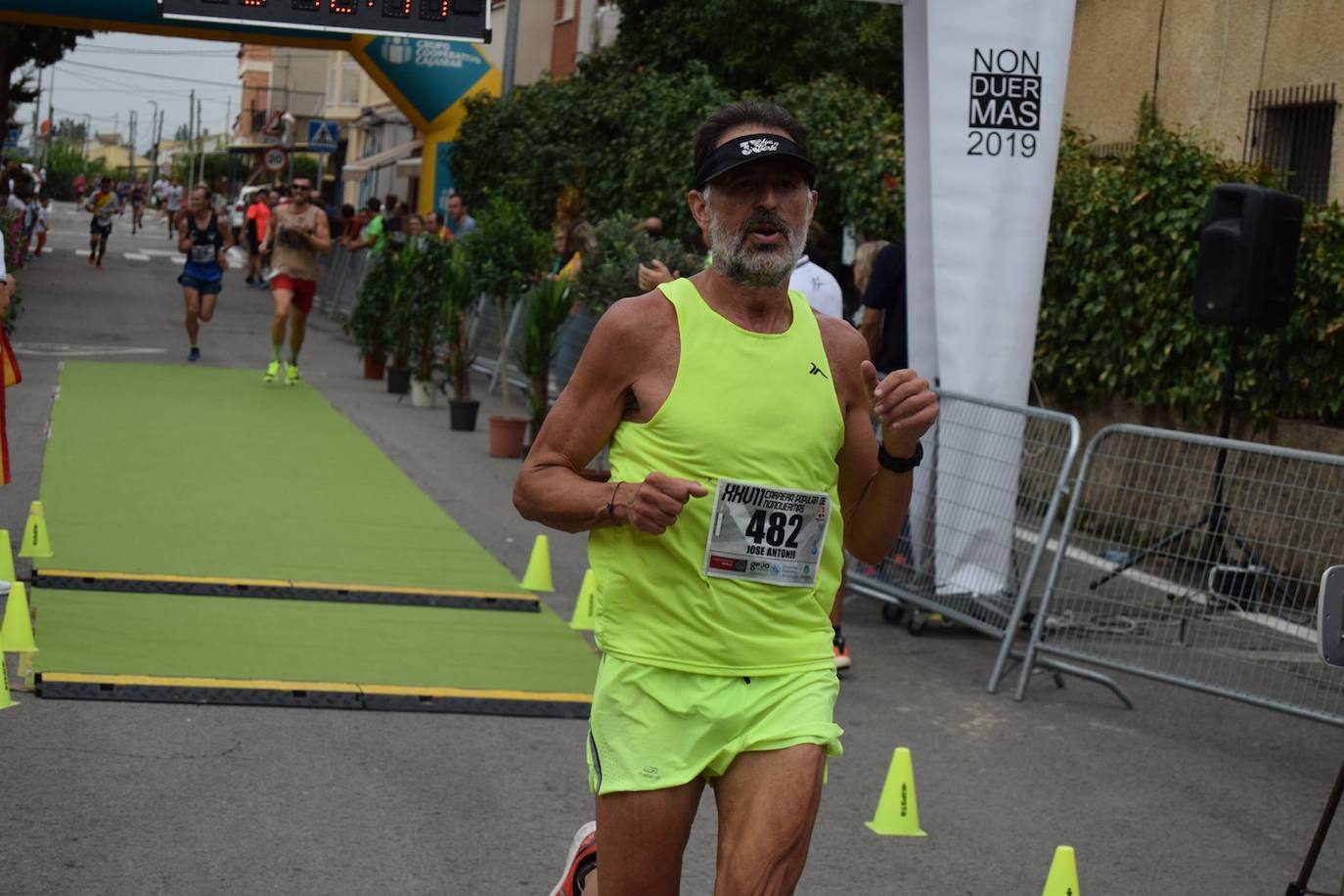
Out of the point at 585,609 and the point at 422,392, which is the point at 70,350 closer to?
the point at 422,392

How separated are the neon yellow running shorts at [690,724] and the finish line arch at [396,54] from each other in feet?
70.1

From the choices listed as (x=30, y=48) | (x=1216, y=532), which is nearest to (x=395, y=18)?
(x=1216, y=532)

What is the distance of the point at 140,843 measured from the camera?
A: 5602 mm

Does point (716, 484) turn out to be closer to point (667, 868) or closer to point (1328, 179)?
point (667, 868)

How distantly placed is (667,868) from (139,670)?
4.35 meters

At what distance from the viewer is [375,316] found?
812 inches

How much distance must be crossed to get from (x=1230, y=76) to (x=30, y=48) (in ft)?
85.8

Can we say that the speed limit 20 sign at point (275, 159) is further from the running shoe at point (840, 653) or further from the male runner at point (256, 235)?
the running shoe at point (840, 653)

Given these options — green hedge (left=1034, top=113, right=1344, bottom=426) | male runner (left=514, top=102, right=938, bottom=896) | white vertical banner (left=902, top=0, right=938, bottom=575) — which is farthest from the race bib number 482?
green hedge (left=1034, top=113, right=1344, bottom=426)

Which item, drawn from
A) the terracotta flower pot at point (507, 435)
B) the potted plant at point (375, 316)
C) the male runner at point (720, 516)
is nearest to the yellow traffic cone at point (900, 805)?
the male runner at point (720, 516)

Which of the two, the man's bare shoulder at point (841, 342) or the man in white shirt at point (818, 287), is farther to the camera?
the man in white shirt at point (818, 287)

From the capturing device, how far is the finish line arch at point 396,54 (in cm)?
2489

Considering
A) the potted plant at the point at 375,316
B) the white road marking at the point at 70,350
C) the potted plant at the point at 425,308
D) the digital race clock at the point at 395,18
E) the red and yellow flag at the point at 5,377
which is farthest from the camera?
the white road marking at the point at 70,350

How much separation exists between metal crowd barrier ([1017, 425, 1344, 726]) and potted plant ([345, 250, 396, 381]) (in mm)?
12423
